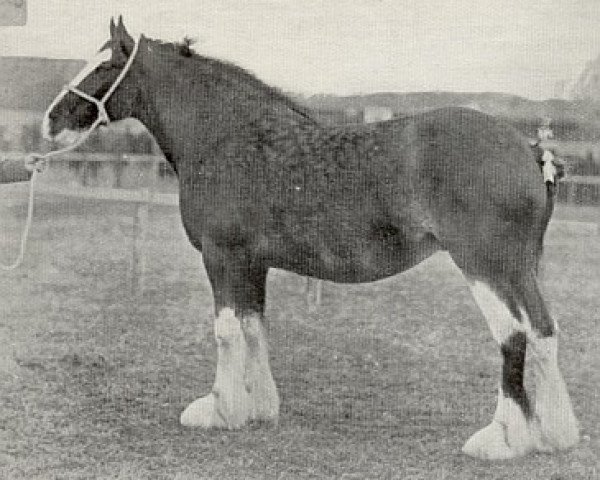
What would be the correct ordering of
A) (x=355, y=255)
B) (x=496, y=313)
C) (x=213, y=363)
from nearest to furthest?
(x=496, y=313) < (x=355, y=255) < (x=213, y=363)

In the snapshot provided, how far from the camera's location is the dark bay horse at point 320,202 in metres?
1.65

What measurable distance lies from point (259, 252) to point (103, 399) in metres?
0.56

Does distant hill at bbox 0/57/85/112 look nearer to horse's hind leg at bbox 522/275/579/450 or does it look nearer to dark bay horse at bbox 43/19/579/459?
dark bay horse at bbox 43/19/579/459

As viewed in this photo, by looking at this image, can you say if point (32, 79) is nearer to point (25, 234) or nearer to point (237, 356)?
point (25, 234)

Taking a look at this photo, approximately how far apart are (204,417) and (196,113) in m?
0.76

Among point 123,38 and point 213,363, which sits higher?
point 123,38

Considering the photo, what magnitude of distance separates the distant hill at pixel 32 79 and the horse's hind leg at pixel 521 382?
116 centimetres

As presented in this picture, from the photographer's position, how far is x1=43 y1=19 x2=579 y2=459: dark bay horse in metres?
1.65

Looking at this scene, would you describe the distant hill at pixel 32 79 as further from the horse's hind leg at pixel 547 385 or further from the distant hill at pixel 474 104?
the horse's hind leg at pixel 547 385

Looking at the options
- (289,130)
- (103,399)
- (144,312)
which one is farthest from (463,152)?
(103,399)

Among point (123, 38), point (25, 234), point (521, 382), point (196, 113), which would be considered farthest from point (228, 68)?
point (521, 382)

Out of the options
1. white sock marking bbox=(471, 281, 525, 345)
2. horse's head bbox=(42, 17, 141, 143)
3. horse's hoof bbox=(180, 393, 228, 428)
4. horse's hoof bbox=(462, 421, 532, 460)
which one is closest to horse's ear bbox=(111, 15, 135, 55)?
horse's head bbox=(42, 17, 141, 143)

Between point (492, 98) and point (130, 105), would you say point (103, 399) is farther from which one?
point (492, 98)

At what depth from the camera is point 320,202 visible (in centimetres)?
177
